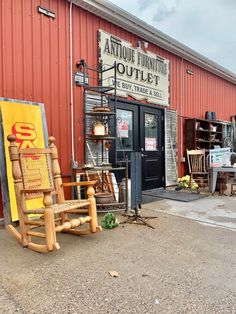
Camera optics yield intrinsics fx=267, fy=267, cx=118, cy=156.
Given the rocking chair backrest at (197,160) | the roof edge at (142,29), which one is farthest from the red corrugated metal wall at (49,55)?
the rocking chair backrest at (197,160)

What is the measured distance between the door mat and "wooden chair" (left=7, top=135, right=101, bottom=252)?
2.49m

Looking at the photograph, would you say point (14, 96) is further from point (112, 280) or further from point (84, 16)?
point (112, 280)

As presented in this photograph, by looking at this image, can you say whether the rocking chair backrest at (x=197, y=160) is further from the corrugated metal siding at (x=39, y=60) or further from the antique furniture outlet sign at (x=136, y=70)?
the corrugated metal siding at (x=39, y=60)

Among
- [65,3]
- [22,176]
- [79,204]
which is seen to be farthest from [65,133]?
[65,3]

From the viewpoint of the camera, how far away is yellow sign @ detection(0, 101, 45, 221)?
3.31 m

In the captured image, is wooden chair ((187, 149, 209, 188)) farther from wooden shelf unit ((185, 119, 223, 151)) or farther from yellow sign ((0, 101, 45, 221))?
yellow sign ((0, 101, 45, 221))

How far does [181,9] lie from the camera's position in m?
9.30

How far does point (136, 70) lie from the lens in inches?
211

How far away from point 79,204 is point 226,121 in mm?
7261

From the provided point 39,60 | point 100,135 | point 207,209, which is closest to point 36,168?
point 100,135

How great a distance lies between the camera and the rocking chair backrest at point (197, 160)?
6207 millimetres

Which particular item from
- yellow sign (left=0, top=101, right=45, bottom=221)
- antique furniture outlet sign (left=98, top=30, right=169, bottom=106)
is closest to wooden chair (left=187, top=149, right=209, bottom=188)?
antique furniture outlet sign (left=98, top=30, right=169, bottom=106)

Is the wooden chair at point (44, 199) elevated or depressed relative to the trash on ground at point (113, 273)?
elevated

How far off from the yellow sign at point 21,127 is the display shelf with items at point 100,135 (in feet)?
2.80
